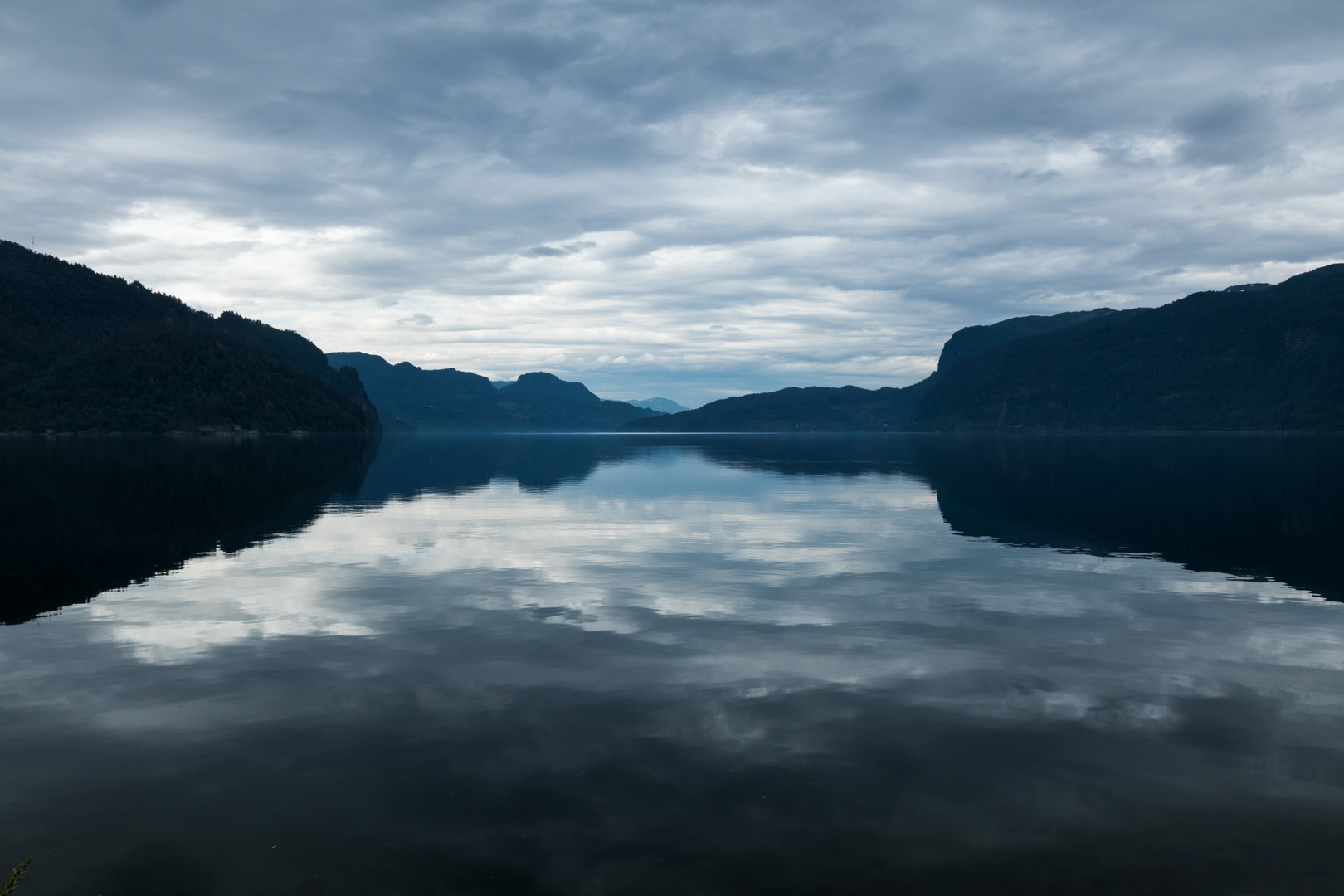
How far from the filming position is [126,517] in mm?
43875

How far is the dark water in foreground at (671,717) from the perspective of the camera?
32.6 ft

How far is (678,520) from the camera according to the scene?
1818 inches

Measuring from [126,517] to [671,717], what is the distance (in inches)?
1617

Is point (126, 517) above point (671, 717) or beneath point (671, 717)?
above

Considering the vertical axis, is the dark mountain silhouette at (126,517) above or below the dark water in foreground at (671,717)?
above

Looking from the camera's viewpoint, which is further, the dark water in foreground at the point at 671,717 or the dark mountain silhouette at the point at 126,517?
the dark mountain silhouette at the point at 126,517

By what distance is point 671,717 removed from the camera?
14602 mm

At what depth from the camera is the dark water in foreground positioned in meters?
9.94

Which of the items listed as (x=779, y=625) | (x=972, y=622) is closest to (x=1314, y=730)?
(x=972, y=622)

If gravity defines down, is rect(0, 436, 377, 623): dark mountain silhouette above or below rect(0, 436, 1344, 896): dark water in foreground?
above

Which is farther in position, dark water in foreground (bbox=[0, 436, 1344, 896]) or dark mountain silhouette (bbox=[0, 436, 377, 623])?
dark mountain silhouette (bbox=[0, 436, 377, 623])

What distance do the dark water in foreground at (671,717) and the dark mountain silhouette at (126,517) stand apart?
43 cm

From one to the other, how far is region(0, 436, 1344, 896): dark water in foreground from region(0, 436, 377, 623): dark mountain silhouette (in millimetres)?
425

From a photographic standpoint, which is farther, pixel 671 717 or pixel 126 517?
pixel 126 517
